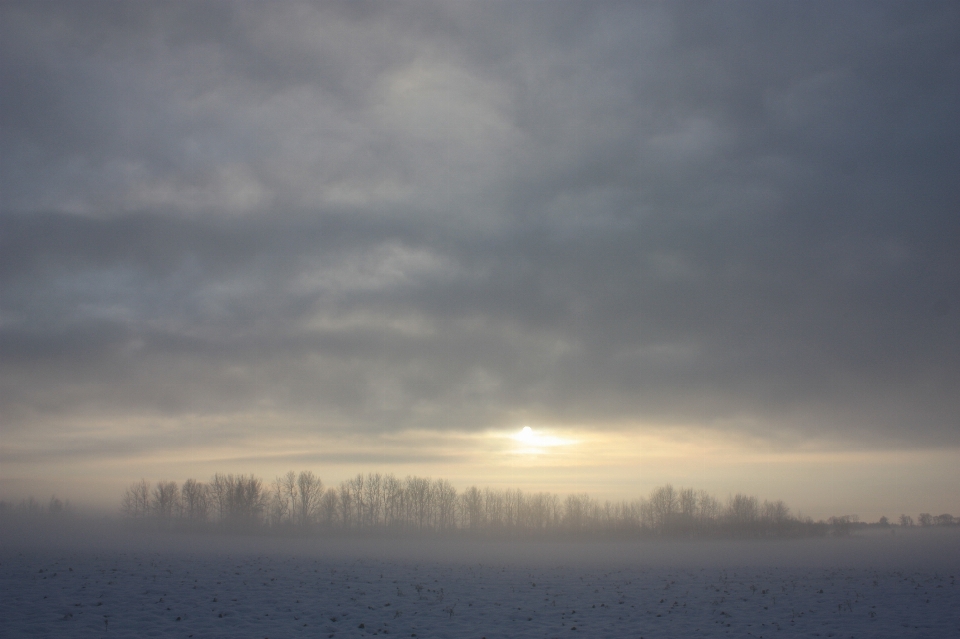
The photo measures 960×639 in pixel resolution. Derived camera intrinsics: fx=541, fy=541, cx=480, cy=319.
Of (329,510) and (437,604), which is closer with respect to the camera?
(437,604)

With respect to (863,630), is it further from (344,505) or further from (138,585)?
(344,505)

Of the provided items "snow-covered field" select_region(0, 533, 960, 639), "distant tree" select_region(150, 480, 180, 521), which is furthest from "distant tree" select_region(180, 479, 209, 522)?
"snow-covered field" select_region(0, 533, 960, 639)

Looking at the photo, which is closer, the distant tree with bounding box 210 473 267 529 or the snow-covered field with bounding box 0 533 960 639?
the snow-covered field with bounding box 0 533 960 639

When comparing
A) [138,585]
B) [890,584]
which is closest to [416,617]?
[138,585]

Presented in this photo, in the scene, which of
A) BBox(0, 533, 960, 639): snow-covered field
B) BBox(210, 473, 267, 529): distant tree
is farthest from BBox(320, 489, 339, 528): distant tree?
BBox(0, 533, 960, 639): snow-covered field

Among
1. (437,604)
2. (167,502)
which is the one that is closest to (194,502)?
(167,502)

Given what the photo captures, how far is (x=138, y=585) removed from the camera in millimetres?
28578

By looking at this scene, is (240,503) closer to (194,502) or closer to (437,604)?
(194,502)

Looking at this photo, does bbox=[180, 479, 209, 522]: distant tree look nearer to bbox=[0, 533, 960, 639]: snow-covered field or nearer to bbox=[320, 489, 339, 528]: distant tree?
bbox=[320, 489, 339, 528]: distant tree

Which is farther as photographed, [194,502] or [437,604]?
[194,502]

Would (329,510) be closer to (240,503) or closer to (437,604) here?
(240,503)

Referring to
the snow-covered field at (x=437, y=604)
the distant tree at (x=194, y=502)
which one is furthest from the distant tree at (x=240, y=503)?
the snow-covered field at (x=437, y=604)

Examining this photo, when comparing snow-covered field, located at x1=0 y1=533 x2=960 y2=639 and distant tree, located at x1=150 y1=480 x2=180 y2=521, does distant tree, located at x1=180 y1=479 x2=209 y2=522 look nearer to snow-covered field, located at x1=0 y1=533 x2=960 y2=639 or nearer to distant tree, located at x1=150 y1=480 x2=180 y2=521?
distant tree, located at x1=150 y1=480 x2=180 y2=521

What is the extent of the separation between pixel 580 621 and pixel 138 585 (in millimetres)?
22951
